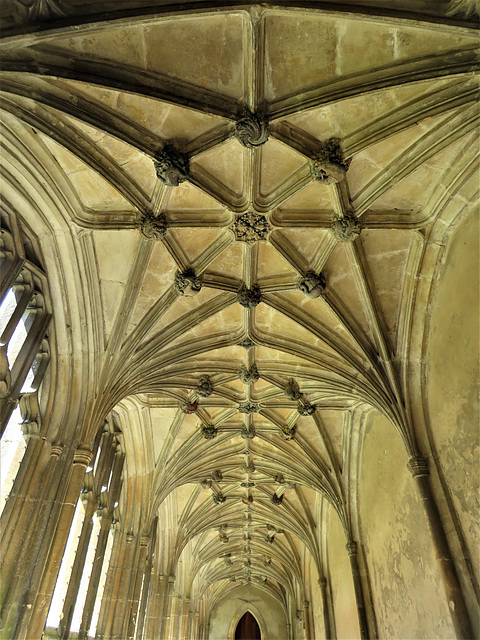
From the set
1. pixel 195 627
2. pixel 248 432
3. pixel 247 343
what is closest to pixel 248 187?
pixel 247 343

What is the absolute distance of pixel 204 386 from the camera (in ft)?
38.8

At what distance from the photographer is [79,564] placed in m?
9.27

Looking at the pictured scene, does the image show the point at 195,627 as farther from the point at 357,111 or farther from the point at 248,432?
the point at 357,111

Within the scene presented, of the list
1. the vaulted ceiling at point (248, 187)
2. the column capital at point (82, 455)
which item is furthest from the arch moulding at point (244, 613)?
the column capital at point (82, 455)

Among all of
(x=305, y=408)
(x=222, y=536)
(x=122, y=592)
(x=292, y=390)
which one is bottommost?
(x=122, y=592)

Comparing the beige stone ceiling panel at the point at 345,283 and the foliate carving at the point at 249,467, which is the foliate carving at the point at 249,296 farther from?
the foliate carving at the point at 249,467

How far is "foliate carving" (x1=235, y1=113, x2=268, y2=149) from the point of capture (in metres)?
6.84

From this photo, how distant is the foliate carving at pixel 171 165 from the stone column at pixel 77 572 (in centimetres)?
729

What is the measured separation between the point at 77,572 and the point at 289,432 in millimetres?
6652

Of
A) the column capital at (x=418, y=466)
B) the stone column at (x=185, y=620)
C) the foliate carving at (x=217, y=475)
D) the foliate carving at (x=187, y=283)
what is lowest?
the column capital at (x=418, y=466)

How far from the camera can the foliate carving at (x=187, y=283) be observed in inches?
361

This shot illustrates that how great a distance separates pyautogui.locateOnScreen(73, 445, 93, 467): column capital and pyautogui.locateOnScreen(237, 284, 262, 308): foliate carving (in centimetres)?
417

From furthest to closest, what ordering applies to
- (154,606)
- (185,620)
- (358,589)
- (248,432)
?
(185,620), (154,606), (248,432), (358,589)

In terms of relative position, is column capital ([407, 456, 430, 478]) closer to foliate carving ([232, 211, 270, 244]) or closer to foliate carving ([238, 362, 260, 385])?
foliate carving ([238, 362, 260, 385])
